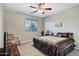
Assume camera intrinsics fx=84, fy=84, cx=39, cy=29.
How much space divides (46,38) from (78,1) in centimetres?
90

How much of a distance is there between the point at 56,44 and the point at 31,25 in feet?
2.11

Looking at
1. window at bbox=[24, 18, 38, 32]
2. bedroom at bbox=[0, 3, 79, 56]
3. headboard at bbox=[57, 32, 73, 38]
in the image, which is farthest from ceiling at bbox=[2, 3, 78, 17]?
headboard at bbox=[57, 32, 73, 38]

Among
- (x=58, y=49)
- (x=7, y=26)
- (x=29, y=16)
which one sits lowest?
(x=58, y=49)

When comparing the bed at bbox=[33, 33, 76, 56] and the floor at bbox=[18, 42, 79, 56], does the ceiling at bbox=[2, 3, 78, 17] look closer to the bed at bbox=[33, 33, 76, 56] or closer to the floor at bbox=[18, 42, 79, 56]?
the bed at bbox=[33, 33, 76, 56]

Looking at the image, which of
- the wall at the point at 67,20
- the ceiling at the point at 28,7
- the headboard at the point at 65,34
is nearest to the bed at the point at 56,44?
the headboard at the point at 65,34

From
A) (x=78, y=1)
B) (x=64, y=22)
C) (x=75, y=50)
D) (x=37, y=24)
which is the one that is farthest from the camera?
(x=37, y=24)

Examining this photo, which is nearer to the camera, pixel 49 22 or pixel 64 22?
pixel 64 22

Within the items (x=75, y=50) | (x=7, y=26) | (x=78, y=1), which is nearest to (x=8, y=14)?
(x=7, y=26)

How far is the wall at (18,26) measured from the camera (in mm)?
1613

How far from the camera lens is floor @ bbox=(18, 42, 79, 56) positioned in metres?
1.56

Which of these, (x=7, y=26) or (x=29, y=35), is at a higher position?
(x=7, y=26)

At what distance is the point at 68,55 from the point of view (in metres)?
1.54

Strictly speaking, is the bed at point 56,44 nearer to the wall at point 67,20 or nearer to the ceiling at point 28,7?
the wall at point 67,20

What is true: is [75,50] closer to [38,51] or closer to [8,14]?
[38,51]
